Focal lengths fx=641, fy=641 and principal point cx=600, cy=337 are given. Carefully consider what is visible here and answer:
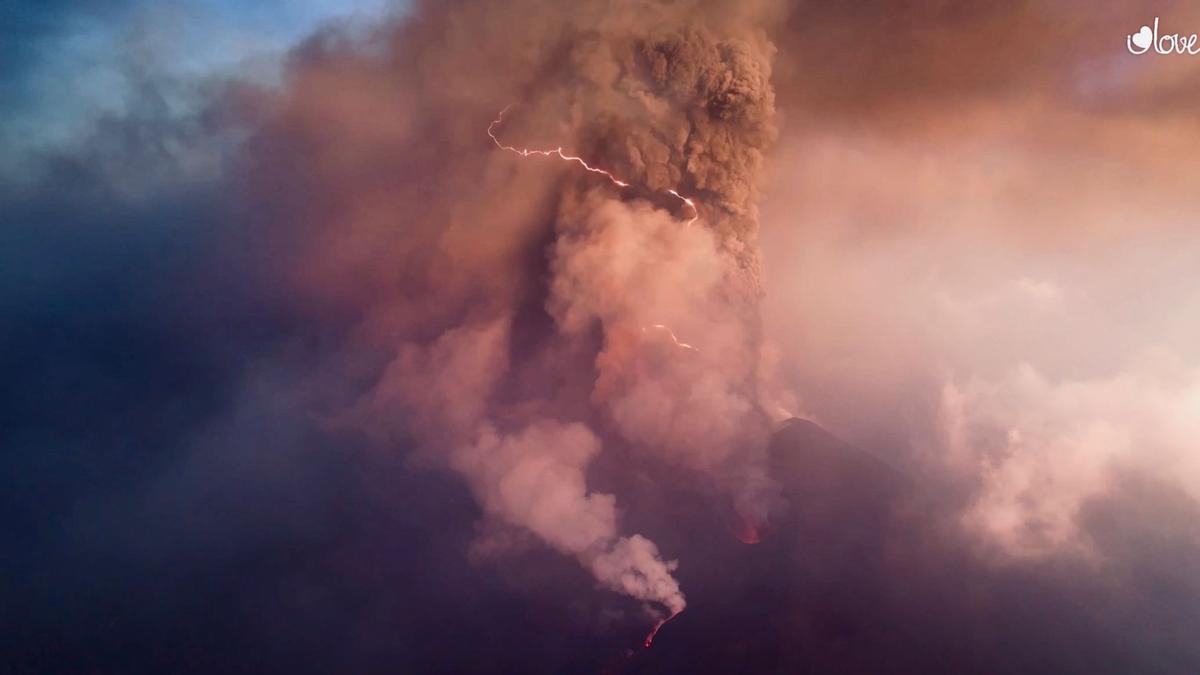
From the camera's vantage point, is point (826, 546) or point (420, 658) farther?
point (826, 546)

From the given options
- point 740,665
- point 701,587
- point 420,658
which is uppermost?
point 701,587

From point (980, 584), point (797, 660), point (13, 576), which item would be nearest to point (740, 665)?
point (797, 660)

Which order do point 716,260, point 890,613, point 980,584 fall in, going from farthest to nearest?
point 980,584, point 890,613, point 716,260

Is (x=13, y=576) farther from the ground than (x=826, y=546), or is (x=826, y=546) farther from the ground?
(x=826, y=546)

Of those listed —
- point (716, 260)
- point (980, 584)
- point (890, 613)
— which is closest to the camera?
point (716, 260)

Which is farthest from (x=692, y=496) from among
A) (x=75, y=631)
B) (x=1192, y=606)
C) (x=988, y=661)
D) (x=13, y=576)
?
(x=13, y=576)

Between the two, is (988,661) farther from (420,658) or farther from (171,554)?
(171,554)

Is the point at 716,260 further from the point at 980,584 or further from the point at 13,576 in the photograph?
the point at 13,576

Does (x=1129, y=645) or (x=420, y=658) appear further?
(x=1129, y=645)

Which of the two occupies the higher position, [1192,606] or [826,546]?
[1192,606]
